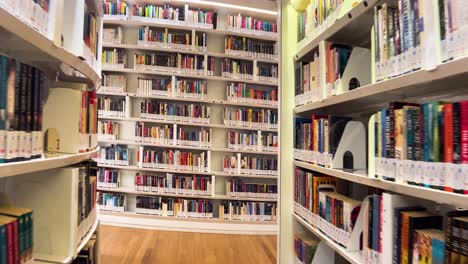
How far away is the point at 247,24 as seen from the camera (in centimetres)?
464

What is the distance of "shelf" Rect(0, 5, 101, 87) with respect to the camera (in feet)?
2.72

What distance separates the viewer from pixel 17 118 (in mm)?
932

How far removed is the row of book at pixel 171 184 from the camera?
4344 mm

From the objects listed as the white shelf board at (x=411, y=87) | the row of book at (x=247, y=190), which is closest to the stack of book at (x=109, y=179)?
the row of book at (x=247, y=190)

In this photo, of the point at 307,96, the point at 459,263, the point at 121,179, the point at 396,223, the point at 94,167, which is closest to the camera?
the point at 459,263

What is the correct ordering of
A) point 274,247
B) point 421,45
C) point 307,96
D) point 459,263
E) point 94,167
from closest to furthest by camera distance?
1. point 459,263
2. point 421,45
3. point 94,167
4. point 307,96
5. point 274,247

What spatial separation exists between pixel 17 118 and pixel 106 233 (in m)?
3.42

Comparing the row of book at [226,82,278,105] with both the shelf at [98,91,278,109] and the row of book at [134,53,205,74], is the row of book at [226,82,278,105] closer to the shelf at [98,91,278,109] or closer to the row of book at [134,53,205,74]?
the shelf at [98,91,278,109]

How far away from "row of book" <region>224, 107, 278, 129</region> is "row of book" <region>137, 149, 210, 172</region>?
59cm

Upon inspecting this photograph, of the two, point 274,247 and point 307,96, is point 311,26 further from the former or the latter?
point 274,247

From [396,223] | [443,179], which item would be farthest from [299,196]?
[443,179]

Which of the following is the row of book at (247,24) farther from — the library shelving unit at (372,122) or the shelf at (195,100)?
the library shelving unit at (372,122)

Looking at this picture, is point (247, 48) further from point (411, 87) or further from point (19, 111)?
point (19, 111)

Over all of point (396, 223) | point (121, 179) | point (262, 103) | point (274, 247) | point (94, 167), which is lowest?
point (274, 247)
